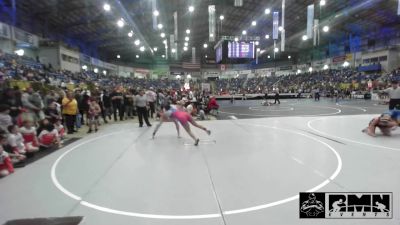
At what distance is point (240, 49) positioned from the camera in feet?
66.5

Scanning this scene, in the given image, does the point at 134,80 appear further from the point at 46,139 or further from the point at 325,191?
the point at 325,191

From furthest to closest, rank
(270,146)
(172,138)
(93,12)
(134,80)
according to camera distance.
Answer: (134,80) → (93,12) → (172,138) → (270,146)

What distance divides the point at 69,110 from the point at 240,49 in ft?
44.0

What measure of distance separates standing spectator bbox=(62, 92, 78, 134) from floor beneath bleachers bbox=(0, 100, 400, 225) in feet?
6.69

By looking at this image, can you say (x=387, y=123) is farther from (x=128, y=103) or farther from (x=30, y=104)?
(x=30, y=104)

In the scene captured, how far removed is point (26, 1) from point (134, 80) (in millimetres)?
26675

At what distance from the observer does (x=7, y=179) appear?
200 inches

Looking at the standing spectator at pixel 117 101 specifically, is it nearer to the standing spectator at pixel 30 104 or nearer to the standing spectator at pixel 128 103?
the standing spectator at pixel 128 103

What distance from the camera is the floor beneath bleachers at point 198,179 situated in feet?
11.9

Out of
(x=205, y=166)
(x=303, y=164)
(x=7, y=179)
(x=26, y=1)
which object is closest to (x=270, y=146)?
(x=303, y=164)

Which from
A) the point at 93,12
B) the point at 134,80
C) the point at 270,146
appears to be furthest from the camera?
the point at 134,80

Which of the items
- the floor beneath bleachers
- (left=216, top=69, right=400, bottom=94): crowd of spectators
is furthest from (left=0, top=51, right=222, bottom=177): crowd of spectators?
(left=216, top=69, right=400, bottom=94): crowd of spectators

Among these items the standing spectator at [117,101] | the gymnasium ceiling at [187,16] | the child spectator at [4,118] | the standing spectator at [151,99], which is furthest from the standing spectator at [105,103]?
the gymnasium ceiling at [187,16]

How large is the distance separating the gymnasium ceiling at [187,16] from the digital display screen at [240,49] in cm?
398
